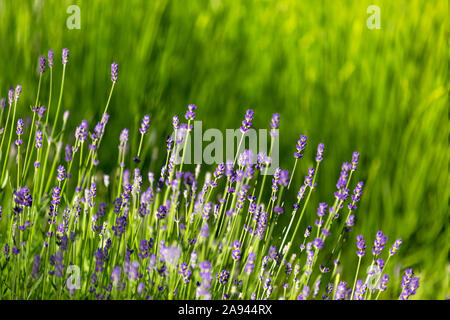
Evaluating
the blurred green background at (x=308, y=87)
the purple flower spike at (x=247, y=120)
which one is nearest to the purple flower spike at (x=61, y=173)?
the purple flower spike at (x=247, y=120)

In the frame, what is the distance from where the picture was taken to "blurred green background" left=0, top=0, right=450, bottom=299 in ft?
8.62

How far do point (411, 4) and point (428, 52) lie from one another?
1.34 ft

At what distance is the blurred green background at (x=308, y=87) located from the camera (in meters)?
2.63

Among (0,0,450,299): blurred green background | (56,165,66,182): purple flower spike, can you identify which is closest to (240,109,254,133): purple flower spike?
(56,165,66,182): purple flower spike

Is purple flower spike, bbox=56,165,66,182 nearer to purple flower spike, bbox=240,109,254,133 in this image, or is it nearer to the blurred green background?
purple flower spike, bbox=240,109,254,133

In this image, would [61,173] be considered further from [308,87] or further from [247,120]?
[308,87]

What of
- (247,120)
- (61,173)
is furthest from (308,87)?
(61,173)

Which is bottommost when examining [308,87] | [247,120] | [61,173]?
[61,173]

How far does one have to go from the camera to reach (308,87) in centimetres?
273

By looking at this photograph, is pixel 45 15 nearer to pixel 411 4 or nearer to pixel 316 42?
pixel 316 42

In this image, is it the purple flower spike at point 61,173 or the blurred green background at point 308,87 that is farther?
the blurred green background at point 308,87

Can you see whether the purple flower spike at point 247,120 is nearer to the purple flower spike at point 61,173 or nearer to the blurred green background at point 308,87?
the purple flower spike at point 61,173

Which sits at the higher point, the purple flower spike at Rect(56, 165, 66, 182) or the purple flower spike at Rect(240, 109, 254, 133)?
the purple flower spike at Rect(240, 109, 254, 133)

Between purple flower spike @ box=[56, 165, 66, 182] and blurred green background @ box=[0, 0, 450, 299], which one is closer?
purple flower spike @ box=[56, 165, 66, 182]
